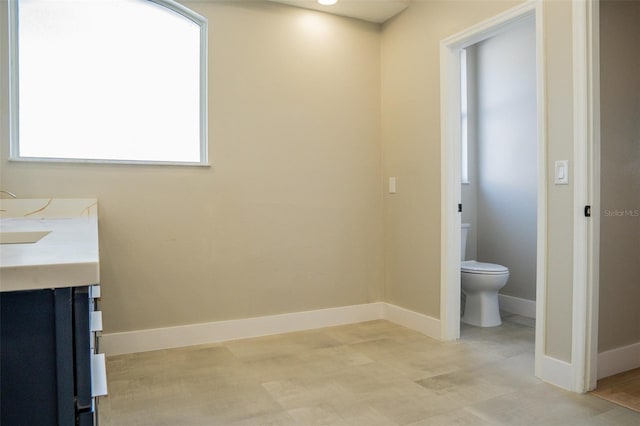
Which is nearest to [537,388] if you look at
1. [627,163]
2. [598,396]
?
[598,396]

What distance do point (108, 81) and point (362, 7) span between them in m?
1.86

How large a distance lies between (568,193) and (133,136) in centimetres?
256

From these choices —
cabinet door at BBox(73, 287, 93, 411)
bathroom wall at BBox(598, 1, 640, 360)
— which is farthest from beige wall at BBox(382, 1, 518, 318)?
cabinet door at BBox(73, 287, 93, 411)

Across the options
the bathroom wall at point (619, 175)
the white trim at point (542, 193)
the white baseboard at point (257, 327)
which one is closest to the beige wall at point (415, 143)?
the white baseboard at point (257, 327)

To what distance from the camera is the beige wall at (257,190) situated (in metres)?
2.83

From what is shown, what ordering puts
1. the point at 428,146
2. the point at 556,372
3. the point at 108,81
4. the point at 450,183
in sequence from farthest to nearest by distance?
the point at 428,146 → the point at 450,183 → the point at 108,81 → the point at 556,372

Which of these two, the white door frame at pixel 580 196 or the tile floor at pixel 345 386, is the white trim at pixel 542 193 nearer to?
the white door frame at pixel 580 196

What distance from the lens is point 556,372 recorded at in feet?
7.59

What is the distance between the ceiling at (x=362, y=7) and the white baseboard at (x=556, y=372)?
2568 millimetres

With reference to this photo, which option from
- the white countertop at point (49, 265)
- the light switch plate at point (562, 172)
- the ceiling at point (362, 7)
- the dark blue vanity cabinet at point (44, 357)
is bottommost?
the dark blue vanity cabinet at point (44, 357)

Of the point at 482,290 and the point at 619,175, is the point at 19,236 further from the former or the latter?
the point at 482,290

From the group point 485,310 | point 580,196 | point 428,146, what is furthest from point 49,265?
point 485,310

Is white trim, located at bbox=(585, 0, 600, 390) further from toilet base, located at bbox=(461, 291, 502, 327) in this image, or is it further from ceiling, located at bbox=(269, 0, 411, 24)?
ceiling, located at bbox=(269, 0, 411, 24)

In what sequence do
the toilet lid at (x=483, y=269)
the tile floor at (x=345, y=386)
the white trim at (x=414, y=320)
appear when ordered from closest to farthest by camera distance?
the tile floor at (x=345, y=386), the white trim at (x=414, y=320), the toilet lid at (x=483, y=269)
